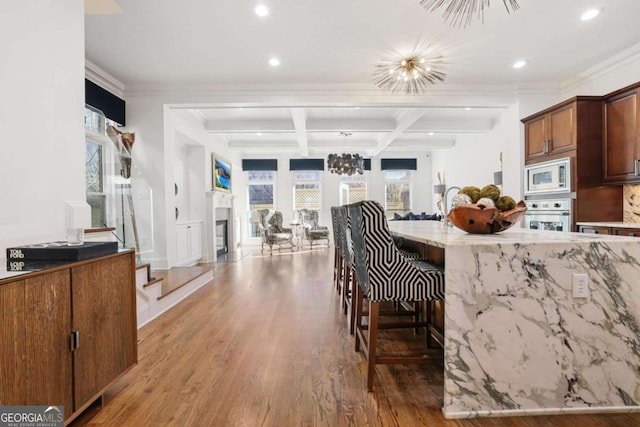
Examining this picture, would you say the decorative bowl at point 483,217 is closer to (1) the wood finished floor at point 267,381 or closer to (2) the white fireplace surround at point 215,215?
(1) the wood finished floor at point 267,381

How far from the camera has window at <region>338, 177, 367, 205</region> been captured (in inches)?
357

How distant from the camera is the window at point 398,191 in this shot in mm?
9219

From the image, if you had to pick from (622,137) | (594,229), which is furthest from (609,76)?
(594,229)

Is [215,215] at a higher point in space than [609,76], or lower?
lower

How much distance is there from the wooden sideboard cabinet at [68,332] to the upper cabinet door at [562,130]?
4.53 meters

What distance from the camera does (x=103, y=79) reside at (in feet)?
12.4

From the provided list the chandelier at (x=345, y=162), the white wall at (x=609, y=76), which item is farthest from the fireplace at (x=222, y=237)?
the white wall at (x=609, y=76)

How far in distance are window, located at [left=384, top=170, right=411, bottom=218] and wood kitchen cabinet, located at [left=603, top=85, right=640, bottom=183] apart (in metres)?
5.91

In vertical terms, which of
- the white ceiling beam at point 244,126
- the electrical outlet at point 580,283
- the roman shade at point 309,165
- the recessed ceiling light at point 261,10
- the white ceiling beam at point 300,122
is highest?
the recessed ceiling light at point 261,10

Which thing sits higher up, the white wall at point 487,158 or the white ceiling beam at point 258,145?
the white ceiling beam at point 258,145

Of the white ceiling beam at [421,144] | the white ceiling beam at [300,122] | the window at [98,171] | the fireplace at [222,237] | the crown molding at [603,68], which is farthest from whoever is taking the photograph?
the white ceiling beam at [421,144]

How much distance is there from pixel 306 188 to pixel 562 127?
21.1 ft

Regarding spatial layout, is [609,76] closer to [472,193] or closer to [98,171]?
[472,193]

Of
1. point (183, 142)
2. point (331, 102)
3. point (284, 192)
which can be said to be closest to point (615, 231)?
point (331, 102)
